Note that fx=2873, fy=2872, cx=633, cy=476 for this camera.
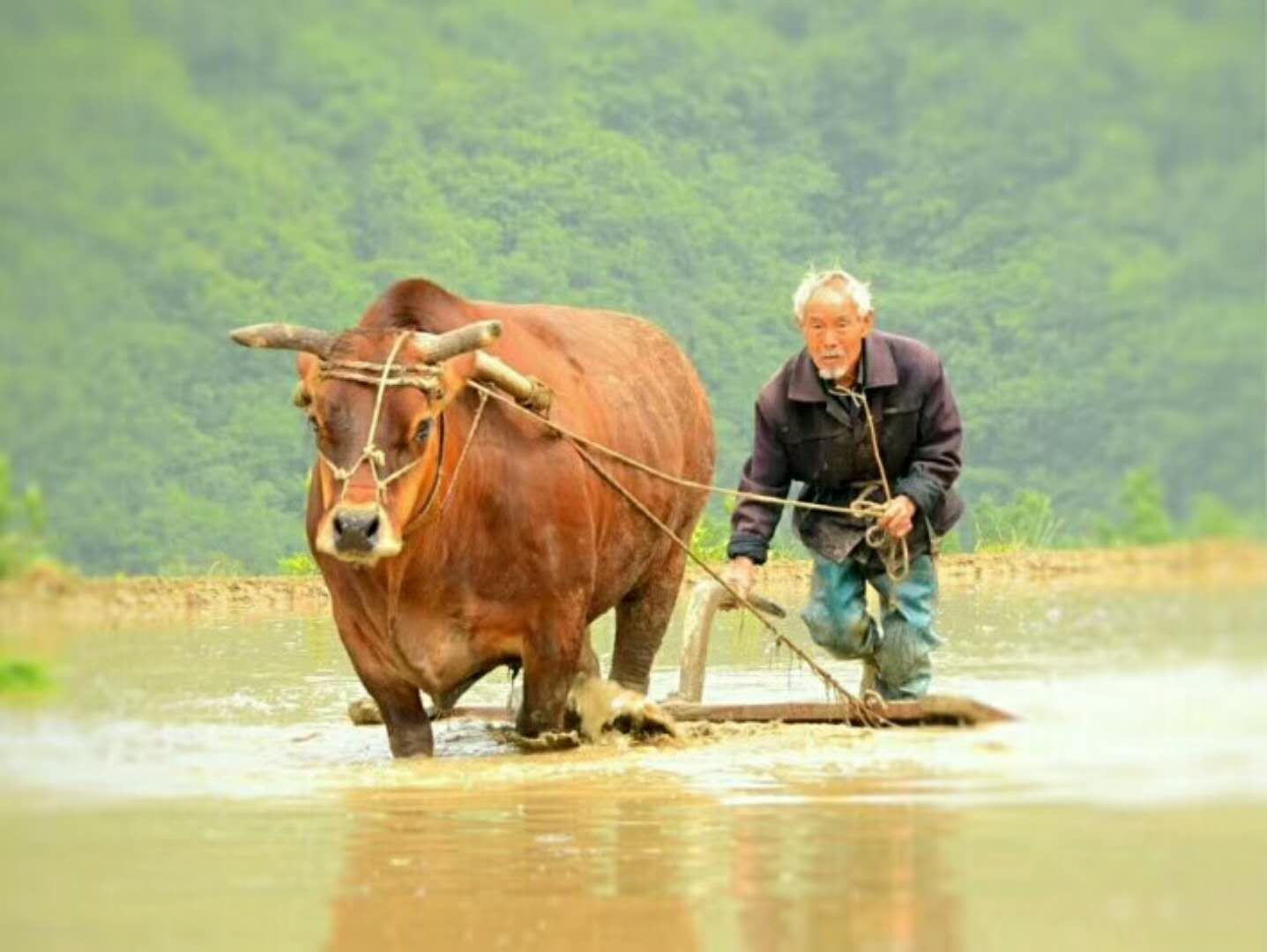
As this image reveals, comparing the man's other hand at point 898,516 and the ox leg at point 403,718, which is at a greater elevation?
the man's other hand at point 898,516

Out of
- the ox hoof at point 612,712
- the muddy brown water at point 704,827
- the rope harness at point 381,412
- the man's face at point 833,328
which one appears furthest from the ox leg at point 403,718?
the man's face at point 833,328

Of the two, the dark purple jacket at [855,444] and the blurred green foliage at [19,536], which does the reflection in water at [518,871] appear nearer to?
the dark purple jacket at [855,444]

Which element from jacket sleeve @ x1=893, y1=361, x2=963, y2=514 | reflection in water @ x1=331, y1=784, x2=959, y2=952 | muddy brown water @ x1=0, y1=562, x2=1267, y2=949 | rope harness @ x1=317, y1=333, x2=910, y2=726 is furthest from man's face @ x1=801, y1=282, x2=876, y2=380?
reflection in water @ x1=331, y1=784, x2=959, y2=952

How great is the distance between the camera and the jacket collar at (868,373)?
33.9ft

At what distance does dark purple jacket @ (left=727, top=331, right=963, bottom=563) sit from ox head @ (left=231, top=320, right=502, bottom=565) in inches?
49.6

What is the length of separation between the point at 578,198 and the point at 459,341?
1154 inches

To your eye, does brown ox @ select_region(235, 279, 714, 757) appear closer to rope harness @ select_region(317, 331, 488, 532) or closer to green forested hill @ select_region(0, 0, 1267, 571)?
rope harness @ select_region(317, 331, 488, 532)

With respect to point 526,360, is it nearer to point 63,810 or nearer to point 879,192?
point 63,810

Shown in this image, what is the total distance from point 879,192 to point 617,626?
3017 cm

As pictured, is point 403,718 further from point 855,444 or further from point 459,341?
point 855,444

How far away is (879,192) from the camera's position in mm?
41531

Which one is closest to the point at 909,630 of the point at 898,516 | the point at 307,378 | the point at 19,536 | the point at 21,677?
the point at 898,516

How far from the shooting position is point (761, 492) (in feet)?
34.6

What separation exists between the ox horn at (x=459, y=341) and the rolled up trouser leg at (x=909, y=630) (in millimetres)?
1871
